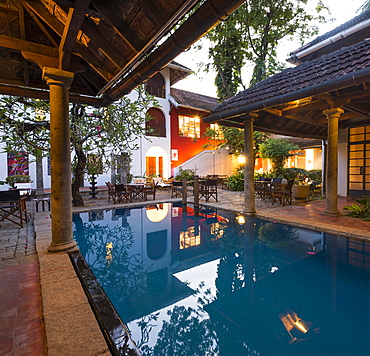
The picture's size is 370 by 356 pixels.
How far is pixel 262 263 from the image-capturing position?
4.27m

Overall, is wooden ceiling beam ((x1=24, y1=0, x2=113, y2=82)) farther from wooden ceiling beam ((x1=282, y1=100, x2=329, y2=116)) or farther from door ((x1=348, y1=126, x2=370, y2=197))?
door ((x1=348, y1=126, x2=370, y2=197))

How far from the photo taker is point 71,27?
8.80 ft

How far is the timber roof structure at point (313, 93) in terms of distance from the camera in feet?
15.3

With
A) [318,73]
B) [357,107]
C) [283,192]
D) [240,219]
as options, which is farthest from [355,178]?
[318,73]

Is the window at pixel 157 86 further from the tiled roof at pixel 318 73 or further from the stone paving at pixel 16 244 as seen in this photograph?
the stone paving at pixel 16 244

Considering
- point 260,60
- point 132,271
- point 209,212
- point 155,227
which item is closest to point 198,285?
point 132,271

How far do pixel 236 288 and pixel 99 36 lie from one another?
4.23 m

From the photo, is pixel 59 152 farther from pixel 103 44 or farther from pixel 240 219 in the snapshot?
pixel 240 219

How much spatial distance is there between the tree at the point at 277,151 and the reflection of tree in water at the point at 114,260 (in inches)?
384

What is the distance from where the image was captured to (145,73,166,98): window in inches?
676

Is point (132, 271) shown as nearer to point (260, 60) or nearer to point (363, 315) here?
point (363, 315)

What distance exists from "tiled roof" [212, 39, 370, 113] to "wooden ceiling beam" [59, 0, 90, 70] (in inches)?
174

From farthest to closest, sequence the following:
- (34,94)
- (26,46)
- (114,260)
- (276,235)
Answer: (276,235) → (34,94) → (114,260) → (26,46)

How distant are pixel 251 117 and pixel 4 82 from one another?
599 cm
